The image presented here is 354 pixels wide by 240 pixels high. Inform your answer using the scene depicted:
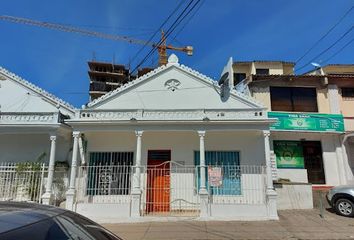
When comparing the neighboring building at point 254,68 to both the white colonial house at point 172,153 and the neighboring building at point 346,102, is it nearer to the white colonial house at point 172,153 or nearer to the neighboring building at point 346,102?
the neighboring building at point 346,102

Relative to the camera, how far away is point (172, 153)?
14477mm

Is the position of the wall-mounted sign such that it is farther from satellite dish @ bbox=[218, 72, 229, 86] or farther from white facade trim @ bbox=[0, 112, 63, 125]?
white facade trim @ bbox=[0, 112, 63, 125]

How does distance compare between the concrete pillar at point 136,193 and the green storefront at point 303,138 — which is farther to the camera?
the green storefront at point 303,138

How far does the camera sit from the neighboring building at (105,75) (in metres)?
63.9

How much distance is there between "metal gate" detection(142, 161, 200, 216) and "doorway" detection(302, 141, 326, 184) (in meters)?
6.61

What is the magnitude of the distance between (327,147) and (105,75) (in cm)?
5502

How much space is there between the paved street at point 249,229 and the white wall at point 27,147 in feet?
17.3

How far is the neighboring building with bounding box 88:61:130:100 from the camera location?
6394 centimetres

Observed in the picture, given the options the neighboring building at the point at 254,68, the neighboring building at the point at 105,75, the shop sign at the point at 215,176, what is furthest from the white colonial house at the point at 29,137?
the neighboring building at the point at 105,75

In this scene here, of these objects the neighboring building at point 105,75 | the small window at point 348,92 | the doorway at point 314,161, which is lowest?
the doorway at point 314,161

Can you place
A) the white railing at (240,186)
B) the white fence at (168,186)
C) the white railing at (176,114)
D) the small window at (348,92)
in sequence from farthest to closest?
the small window at (348,92)
the white railing at (176,114)
the white fence at (168,186)
the white railing at (240,186)

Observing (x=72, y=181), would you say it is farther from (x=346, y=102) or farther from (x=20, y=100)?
(x=346, y=102)

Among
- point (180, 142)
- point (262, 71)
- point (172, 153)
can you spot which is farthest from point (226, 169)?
point (262, 71)

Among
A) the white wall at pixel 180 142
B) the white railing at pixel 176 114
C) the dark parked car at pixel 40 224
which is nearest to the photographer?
the dark parked car at pixel 40 224
